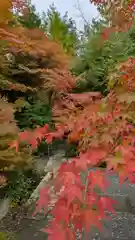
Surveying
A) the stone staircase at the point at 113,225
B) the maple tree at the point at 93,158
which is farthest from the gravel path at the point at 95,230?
the maple tree at the point at 93,158

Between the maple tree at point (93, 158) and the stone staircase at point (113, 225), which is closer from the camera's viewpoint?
the maple tree at point (93, 158)

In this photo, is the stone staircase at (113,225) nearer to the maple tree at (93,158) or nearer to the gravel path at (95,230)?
the gravel path at (95,230)

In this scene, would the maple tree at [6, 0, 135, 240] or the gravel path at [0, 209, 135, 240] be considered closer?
the maple tree at [6, 0, 135, 240]

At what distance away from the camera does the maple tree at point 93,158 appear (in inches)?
58.7

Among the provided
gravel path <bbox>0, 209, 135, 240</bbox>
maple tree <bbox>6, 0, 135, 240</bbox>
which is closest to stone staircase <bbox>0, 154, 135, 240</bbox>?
gravel path <bbox>0, 209, 135, 240</bbox>

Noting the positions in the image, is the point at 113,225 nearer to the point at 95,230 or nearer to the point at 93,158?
the point at 95,230

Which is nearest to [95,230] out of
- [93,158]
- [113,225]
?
[113,225]

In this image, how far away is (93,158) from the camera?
154cm

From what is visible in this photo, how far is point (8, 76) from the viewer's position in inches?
217

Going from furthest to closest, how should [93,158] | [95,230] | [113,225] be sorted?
1. [113,225]
2. [95,230]
3. [93,158]

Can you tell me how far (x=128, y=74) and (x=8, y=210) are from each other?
2.50m

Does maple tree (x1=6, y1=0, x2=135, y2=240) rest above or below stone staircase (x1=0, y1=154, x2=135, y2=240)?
above

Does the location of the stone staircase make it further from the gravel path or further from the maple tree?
the maple tree

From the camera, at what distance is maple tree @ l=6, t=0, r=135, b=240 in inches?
58.7
